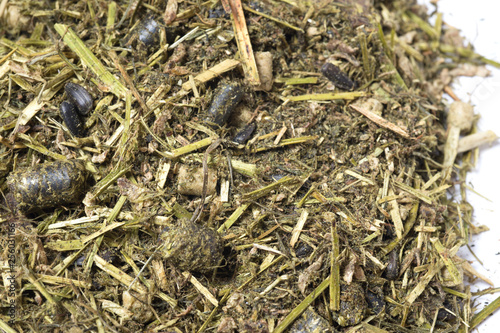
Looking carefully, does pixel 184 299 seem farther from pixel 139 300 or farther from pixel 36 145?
pixel 36 145

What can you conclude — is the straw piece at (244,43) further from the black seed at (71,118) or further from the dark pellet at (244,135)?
the black seed at (71,118)

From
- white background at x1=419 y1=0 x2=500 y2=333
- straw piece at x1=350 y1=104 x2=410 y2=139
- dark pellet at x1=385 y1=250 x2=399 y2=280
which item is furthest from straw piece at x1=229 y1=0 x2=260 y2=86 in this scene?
white background at x1=419 y1=0 x2=500 y2=333

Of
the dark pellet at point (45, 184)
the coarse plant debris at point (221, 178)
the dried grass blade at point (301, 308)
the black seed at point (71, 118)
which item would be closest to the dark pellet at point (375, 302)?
the coarse plant debris at point (221, 178)

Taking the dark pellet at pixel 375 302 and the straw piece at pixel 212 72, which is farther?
the straw piece at pixel 212 72

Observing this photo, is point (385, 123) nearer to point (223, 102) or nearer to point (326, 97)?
point (326, 97)

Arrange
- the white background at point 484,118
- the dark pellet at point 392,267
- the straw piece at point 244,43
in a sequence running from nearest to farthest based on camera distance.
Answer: the dark pellet at point 392,267, the straw piece at point 244,43, the white background at point 484,118

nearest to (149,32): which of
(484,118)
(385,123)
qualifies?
(385,123)
